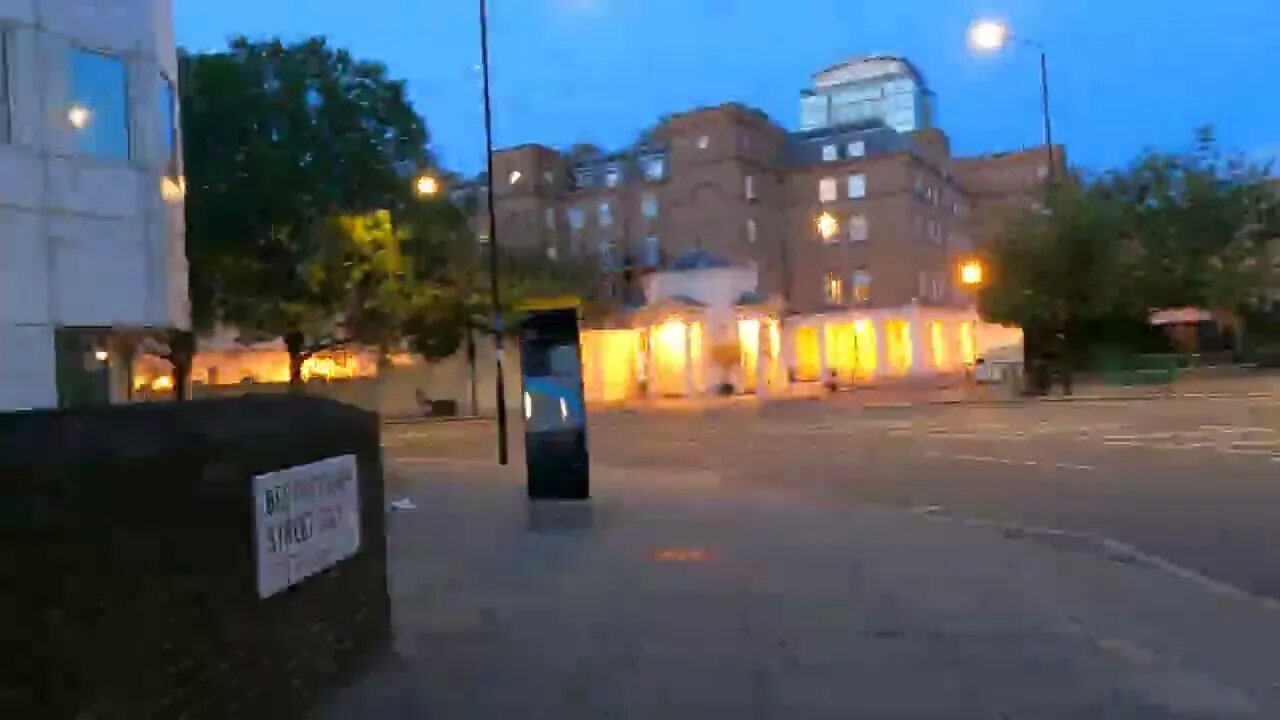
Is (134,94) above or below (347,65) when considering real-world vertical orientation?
below

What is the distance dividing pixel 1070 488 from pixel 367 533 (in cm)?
1208

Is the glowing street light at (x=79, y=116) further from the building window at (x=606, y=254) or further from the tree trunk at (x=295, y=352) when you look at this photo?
the building window at (x=606, y=254)

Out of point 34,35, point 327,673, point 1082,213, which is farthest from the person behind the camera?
point 1082,213

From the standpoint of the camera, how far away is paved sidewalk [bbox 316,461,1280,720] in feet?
22.1

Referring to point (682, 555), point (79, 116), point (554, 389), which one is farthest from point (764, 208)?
point (682, 555)

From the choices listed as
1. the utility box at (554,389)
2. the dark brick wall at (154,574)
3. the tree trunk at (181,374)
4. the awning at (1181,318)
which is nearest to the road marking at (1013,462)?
Answer: the utility box at (554,389)

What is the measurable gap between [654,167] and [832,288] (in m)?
13.6

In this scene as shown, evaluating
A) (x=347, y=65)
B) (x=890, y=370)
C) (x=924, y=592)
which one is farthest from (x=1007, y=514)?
(x=890, y=370)

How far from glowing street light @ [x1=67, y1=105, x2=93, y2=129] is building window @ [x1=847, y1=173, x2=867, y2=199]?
58.2 metres

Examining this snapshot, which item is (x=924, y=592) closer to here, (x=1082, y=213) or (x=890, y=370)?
(x=1082, y=213)

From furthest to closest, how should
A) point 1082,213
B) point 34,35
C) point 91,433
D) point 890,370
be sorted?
point 890,370 < point 1082,213 < point 34,35 < point 91,433

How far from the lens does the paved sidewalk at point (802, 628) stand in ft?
22.1

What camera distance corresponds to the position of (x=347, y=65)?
3722 centimetres

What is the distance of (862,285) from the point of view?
72.5 m
